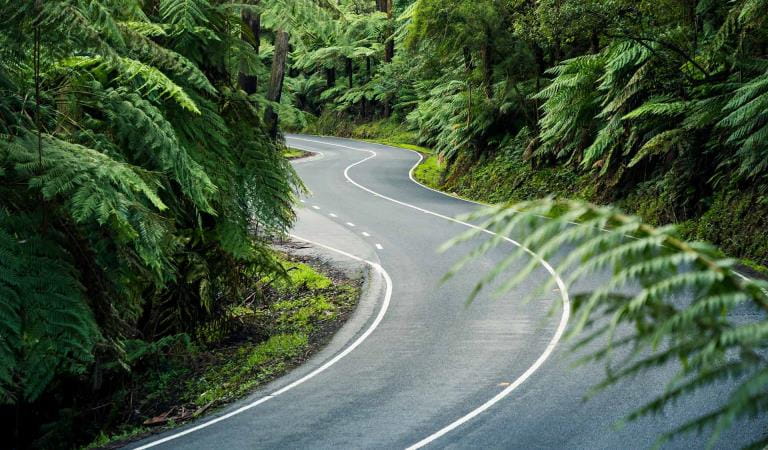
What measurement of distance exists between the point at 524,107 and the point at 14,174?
25.7m

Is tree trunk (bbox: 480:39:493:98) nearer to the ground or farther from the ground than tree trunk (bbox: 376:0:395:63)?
nearer to the ground

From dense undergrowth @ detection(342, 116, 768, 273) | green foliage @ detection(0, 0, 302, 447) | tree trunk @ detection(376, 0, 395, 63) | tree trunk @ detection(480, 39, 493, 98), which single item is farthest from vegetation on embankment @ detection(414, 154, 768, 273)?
tree trunk @ detection(376, 0, 395, 63)

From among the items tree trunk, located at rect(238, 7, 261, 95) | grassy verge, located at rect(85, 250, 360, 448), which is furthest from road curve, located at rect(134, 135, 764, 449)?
tree trunk, located at rect(238, 7, 261, 95)

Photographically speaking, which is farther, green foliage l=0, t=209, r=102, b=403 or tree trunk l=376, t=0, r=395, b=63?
tree trunk l=376, t=0, r=395, b=63

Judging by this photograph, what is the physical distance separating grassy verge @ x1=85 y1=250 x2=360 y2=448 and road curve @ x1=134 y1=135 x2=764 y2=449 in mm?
482

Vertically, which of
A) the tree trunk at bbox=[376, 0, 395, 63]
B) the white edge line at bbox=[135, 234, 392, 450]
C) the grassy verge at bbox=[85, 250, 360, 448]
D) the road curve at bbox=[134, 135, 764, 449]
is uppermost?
the tree trunk at bbox=[376, 0, 395, 63]

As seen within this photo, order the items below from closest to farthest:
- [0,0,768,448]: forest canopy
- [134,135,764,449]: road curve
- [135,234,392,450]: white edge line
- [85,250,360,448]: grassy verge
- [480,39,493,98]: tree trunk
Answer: [0,0,768,448]: forest canopy, [134,135,764,449]: road curve, [135,234,392,450]: white edge line, [85,250,360,448]: grassy verge, [480,39,493,98]: tree trunk

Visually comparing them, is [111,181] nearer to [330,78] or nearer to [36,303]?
[36,303]

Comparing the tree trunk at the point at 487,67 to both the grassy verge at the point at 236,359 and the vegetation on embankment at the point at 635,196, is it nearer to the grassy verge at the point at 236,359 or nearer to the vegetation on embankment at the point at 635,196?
the vegetation on embankment at the point at 635,196

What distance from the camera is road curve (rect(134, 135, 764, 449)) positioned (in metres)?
9.48

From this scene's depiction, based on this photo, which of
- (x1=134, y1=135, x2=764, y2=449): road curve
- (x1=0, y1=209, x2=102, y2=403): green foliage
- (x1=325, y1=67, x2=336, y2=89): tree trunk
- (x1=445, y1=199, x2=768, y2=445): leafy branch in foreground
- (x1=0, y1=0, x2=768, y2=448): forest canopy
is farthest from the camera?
(x1=325, y1=67, x2=336, y2=89): tree trunk

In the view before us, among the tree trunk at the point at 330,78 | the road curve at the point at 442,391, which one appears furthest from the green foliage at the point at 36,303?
the tree trunk at the point at 330,78

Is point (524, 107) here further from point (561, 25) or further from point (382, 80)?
point (382, 80)

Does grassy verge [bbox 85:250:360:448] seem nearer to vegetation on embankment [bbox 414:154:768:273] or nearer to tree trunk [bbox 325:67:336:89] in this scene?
vegetation on embankment [bbox 414:154:768:273]
